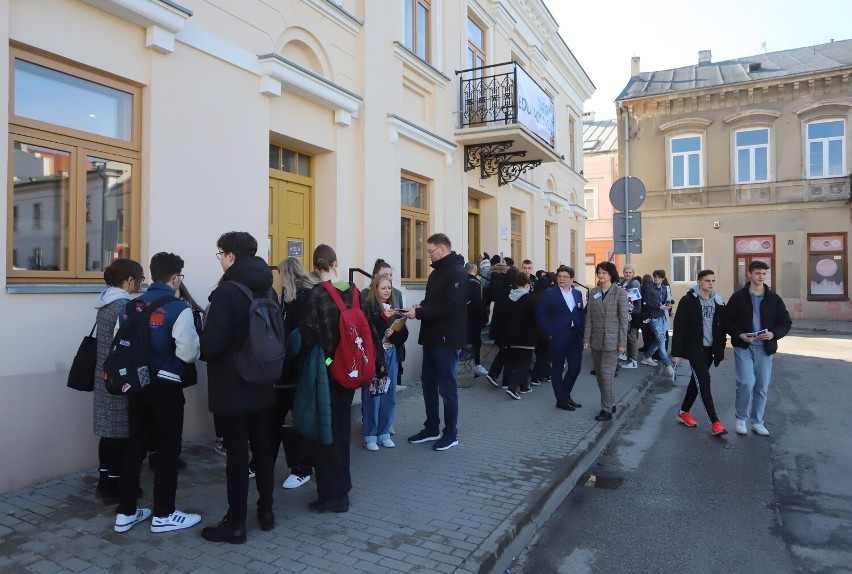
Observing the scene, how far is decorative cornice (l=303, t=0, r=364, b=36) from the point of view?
7.91m

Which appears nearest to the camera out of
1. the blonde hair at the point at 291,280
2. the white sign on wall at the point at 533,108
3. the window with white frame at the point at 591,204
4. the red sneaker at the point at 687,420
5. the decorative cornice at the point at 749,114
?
the blonde hair at the point at 291,280

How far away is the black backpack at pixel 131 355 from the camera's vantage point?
3.78 metres

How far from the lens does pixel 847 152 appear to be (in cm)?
2345

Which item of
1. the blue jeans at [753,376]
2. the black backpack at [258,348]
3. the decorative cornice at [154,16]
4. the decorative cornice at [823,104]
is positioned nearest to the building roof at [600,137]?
the decorative cornice at [823,104]

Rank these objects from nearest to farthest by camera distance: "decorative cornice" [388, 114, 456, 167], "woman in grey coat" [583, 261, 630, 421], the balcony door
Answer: "woman in grey coat" [583, 261, 630, 421] → "decorative cornice" [388, 114, 456, 167] → the balcony door

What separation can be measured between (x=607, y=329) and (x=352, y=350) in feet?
13.2

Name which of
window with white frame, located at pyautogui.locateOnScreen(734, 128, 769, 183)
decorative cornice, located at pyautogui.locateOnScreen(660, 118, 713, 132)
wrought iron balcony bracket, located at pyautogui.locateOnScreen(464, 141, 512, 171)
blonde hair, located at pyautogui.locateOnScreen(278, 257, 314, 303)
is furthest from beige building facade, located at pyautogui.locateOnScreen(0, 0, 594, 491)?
window with white frame, located at pyautogui.locateOnScreen(734, 128, 769, 183)

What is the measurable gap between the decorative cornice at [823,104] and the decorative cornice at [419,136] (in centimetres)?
1948

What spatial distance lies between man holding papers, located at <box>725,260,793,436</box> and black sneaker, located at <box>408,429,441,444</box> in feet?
11.5

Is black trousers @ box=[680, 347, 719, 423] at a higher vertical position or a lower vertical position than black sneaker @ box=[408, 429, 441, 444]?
higher

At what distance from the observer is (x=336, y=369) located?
14.0 ft

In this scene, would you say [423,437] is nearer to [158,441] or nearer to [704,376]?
[158,441]

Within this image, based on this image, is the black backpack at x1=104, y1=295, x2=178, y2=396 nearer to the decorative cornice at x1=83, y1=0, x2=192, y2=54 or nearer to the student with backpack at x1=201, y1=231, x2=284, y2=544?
the student with backpack at x1=201, y1=231, x2=284, y2=544

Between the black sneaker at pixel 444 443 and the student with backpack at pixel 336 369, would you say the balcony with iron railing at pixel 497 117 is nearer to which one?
the black sneaker at pixel 444 443
